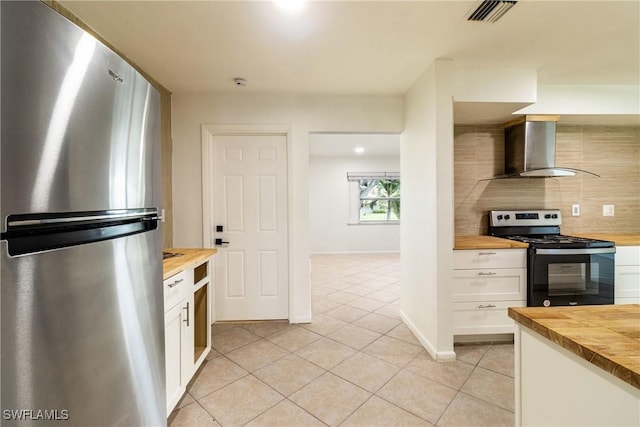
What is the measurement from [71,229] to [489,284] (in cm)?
280

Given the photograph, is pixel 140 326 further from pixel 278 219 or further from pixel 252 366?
pixel 278 219

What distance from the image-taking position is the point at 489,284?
2412mm

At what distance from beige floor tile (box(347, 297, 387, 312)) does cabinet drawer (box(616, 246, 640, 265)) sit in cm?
232

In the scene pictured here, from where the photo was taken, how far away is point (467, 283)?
2396mm

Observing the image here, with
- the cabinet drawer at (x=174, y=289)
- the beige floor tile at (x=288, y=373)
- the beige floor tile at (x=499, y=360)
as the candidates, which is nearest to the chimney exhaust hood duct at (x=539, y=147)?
the beige floor tile at (x=499, y=360)

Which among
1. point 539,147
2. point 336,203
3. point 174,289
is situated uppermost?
point 539,147

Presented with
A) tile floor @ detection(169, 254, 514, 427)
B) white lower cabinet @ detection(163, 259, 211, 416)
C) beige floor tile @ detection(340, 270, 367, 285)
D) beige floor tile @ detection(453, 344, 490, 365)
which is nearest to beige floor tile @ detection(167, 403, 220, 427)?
tile floor @ detection(169, 254, 514, 427)

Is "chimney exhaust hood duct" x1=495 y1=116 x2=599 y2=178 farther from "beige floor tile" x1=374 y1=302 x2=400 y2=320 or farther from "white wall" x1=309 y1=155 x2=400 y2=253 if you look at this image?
"white wall" x1=309 y1=155 x2=400 y2=253

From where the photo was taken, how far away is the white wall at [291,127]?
2.89 m

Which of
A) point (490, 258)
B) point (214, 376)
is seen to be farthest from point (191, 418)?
point (490, 258)

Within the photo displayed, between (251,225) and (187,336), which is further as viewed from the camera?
(251,225)

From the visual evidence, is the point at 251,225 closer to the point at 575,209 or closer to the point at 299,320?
the point at 299,320

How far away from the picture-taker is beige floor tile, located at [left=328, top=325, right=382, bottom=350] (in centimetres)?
253

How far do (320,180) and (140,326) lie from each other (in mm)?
6215
